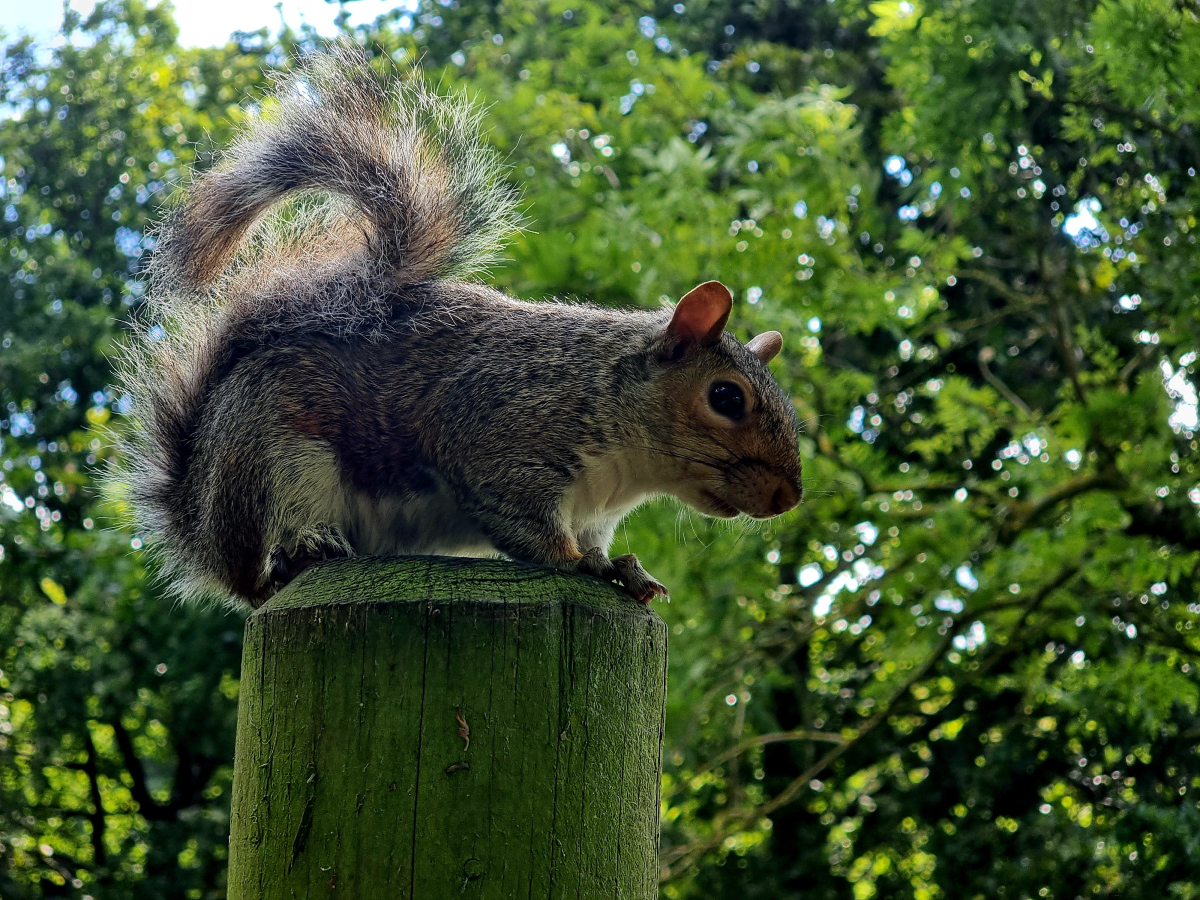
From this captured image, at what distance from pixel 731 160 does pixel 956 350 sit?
2.18 m

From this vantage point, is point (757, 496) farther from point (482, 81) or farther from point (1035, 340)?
point (1035, 340)

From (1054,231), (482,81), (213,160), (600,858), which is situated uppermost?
(482,81)

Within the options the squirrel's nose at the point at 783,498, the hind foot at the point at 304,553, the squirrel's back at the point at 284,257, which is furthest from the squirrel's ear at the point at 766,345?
the hind foot at the point at 304,553

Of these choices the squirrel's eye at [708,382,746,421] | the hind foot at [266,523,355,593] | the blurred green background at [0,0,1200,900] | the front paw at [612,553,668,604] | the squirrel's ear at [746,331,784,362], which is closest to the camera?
the front paw at [612,553,668,604]

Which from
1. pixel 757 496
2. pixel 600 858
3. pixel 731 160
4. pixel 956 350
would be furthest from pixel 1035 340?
pixel 600 858

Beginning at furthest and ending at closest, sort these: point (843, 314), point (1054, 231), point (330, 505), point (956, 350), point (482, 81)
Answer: point (956, 350), point (482, 81), point (1054, 231), point (843, 314), point (330, 505)

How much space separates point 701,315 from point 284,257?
86 centimetres

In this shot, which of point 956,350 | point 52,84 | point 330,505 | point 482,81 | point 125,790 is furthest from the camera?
point 125,790

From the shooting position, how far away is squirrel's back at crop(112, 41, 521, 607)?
2.03 metres

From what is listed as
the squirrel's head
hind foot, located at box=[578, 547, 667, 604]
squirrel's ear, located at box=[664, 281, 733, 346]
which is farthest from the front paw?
squirrel's ear, located at box=[664, 281, 733, 346]

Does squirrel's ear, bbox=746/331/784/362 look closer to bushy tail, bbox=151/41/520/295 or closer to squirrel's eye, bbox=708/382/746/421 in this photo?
squirrel's eye, bbox=708/382/746/421

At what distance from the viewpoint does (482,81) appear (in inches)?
199

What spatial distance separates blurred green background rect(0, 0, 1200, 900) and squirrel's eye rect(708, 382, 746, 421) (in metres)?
0.28

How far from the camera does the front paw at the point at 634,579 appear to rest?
64.2 inches
